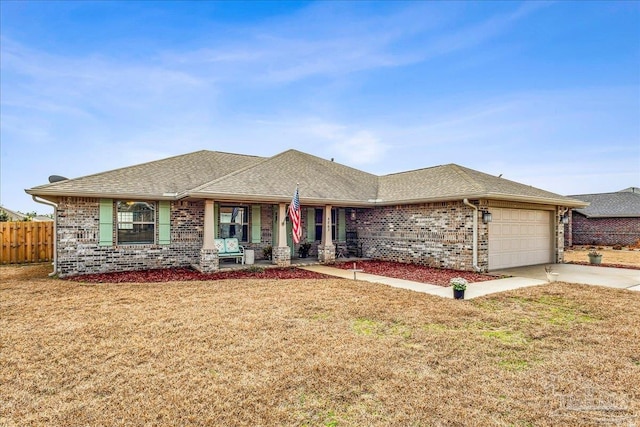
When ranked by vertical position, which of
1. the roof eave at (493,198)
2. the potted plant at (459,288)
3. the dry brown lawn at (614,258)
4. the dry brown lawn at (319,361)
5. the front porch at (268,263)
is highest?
the roof eave at (493,198)

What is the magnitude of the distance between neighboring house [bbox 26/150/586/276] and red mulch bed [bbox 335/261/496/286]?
56 cm

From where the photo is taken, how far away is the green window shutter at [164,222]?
1203 centimetres

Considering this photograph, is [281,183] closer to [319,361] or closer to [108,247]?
[108,247]

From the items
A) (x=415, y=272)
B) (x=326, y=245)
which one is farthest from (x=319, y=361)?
(x=326, y=245)

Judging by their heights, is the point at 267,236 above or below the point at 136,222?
below

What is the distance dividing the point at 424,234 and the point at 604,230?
20.3 metres

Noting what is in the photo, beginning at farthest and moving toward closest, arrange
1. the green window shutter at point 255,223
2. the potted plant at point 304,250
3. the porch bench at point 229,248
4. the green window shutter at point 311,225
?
the green window shutter at point 311,225, the potted plant at point 304,250, the green window shutter at point 255,223, the porch bench at point 229,248

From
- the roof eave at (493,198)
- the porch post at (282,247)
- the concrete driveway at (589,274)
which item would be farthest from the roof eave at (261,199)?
the concrete driveway at (589,274)

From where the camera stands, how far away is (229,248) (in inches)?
506

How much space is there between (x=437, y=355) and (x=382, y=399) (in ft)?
4.68

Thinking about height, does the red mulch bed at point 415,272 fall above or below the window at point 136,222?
below

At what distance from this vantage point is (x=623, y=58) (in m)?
12.1

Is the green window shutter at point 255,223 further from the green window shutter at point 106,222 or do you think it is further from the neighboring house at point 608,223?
the neighboring house at point 608,223

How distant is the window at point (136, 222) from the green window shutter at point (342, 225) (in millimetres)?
8127
